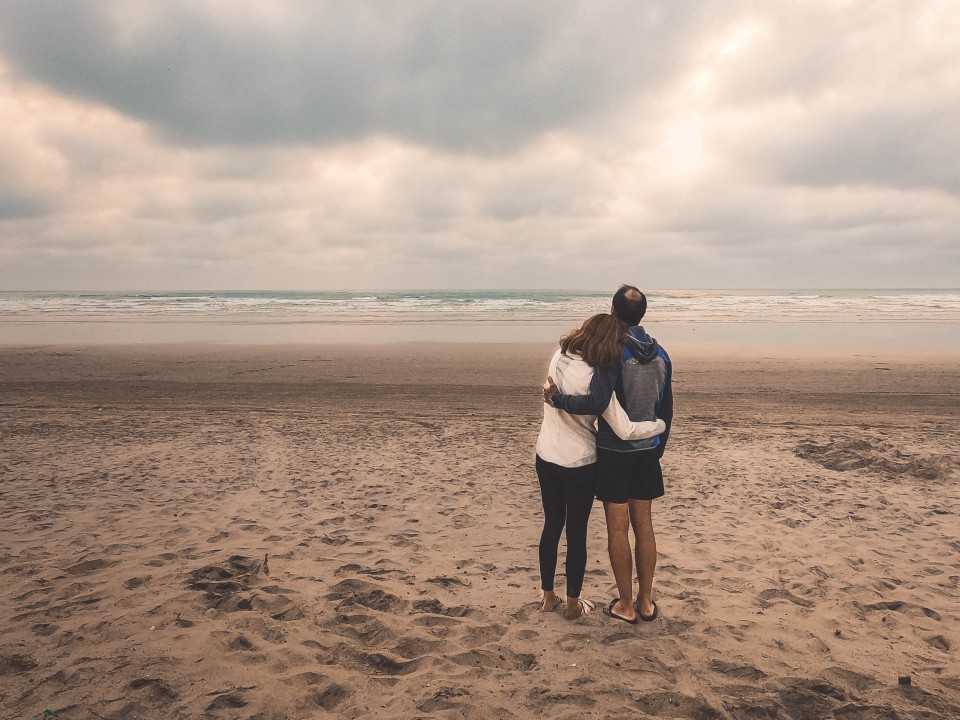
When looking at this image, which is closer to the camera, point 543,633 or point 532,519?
point 543,633

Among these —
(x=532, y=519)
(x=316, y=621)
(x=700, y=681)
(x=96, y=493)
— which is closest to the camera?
(x=700, y=681)

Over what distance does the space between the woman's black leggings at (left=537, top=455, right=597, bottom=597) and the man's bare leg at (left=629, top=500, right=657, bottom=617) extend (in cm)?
33

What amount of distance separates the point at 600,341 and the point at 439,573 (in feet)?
8.13

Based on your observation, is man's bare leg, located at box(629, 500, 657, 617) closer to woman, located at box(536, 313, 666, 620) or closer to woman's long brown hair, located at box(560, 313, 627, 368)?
woman, located at box(536, 313, 666, 620)

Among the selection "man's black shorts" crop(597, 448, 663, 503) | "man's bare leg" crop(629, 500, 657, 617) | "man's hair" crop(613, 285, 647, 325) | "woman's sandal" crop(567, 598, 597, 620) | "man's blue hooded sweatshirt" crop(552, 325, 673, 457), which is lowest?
"woman's sandal" crop(567, 598, 597, 620)

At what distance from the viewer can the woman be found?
3596 millimetres

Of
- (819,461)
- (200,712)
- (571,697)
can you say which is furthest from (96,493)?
(819,461)

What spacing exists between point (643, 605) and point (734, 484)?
137 inches

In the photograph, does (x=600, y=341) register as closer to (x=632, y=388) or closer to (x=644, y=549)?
(x=632, y=388)

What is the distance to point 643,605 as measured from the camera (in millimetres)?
4117

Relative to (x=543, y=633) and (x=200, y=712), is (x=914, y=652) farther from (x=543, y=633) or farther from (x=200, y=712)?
(x=200, y=712)

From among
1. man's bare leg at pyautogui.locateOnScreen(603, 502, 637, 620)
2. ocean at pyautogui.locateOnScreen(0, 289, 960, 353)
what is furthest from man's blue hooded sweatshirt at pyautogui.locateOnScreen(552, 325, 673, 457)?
ocean at pyautogui.locateOnScreen(0, 289, 960, 353)

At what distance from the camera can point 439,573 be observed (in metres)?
4.87

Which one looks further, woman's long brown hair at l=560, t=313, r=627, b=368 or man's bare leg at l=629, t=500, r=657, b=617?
man's bare leg at l=629, t=500, r=657, b=617
